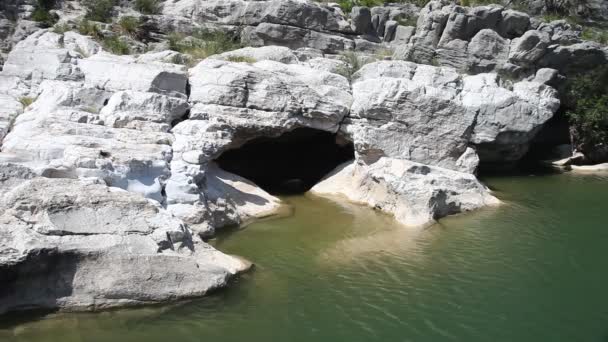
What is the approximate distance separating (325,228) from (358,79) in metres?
7.86

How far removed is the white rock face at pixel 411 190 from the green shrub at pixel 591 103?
32.3 ft

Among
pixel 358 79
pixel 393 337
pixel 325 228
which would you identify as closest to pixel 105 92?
pixel 325 228

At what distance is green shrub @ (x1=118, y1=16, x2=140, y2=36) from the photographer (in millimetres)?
21766

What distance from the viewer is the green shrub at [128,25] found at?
21.8 meters

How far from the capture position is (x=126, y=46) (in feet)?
65.6

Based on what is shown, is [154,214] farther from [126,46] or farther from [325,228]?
[126,46]

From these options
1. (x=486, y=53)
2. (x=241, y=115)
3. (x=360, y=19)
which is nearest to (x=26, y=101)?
(x=241, y=115)

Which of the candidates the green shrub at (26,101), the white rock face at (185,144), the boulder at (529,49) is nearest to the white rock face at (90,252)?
the white rock face at (185,144)

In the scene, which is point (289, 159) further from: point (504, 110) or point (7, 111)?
point (7, 111)

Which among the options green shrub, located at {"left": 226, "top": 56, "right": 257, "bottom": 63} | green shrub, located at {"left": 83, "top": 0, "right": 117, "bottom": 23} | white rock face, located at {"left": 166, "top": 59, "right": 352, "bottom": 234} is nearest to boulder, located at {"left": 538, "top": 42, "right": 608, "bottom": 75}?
white rock face, located at {"left": 166, "top": 59, "right": 352, "bottom": 234}

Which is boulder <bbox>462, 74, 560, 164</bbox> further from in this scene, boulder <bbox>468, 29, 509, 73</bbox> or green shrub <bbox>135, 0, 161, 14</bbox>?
green shrub <bbox>135, 0, 161, 14</bbox>

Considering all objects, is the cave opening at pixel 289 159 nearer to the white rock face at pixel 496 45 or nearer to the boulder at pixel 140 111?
the boulder at pixel 140 111

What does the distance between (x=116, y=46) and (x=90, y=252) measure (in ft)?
46.0

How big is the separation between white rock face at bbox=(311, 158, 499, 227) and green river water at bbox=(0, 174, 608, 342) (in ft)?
1.71
